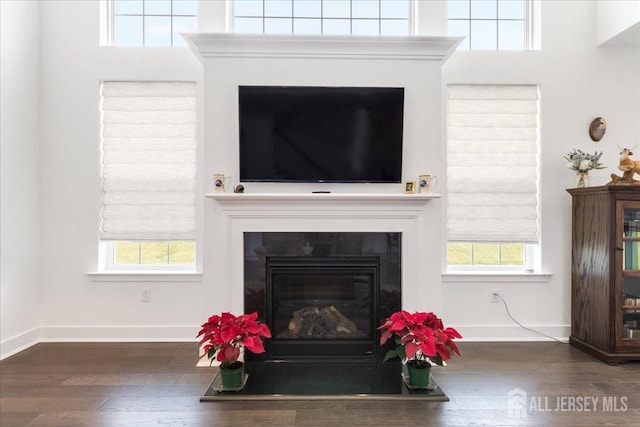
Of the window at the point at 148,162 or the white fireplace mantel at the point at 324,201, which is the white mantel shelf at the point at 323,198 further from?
the window at the point at 148,162

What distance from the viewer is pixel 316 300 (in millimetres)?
3240

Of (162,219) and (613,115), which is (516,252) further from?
(162,219)

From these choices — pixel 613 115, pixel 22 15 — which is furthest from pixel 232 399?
pixel 613 115

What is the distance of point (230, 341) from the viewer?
2.57 meters

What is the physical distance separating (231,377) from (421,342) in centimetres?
120

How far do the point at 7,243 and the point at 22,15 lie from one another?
1869mm

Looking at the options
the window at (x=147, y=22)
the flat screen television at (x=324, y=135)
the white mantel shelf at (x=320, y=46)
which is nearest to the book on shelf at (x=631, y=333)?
the flat screen television at (x=324, y=135)

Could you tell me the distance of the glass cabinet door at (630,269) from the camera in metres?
3.16

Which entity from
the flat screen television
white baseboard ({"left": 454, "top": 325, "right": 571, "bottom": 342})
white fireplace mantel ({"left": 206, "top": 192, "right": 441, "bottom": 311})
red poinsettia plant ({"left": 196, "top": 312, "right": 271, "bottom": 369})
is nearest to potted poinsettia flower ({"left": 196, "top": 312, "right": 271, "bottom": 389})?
red poinsettia plant ({"left": 196, "top": 312, "right": 271, "bottom": 369})

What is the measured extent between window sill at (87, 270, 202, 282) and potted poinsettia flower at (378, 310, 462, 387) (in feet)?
6.10

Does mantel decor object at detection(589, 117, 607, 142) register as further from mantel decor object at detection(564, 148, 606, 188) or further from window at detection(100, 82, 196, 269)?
window at detection(100, 82, 196, 269)

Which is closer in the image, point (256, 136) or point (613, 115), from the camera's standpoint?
point (256, 136)

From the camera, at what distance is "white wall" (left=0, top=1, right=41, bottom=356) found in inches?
129

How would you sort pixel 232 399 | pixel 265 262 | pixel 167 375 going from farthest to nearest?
pixel 265 262, pixel 167 375, pixel 232 399
